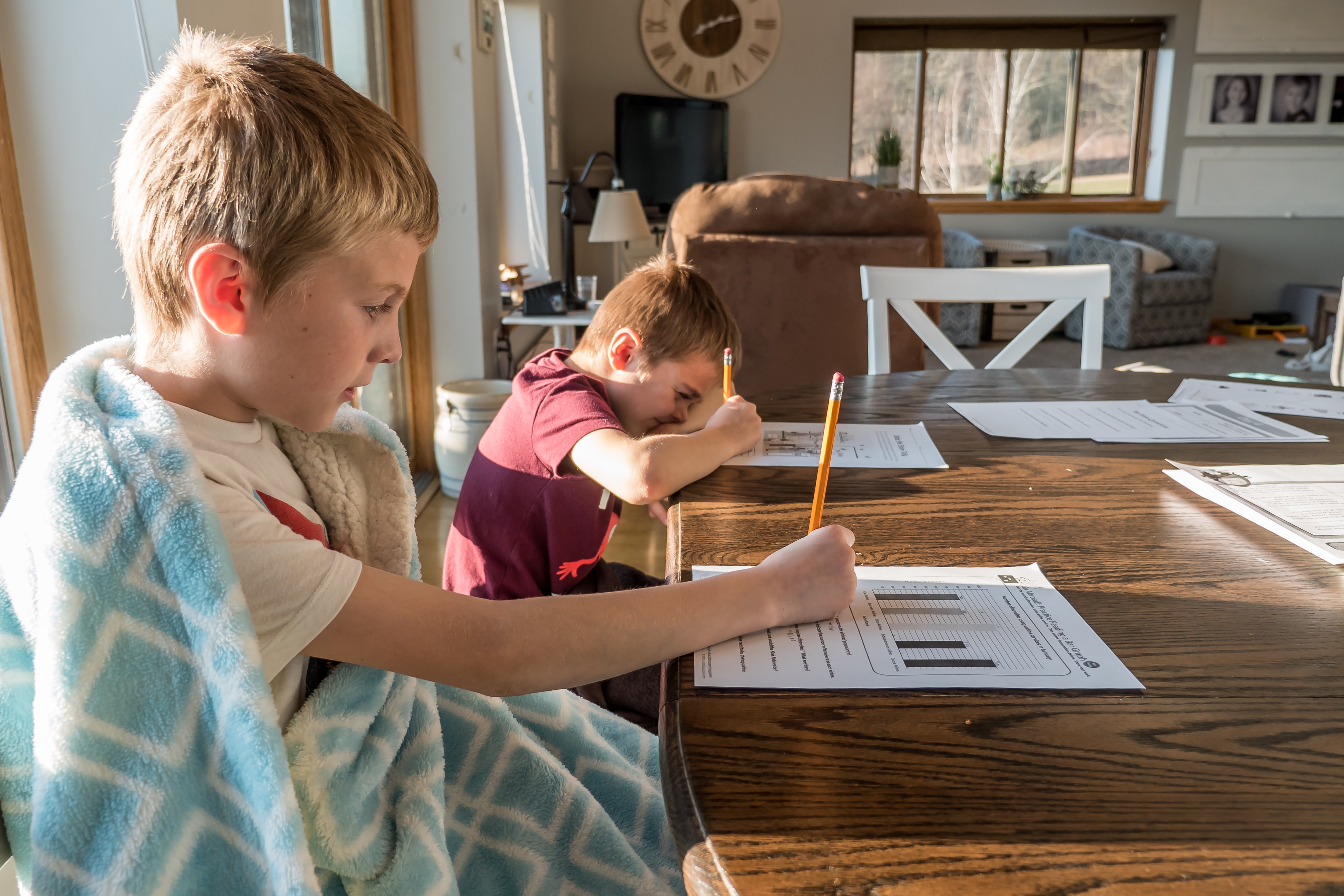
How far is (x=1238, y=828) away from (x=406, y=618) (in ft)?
1.58

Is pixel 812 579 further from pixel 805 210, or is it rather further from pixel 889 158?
pixel 889 158

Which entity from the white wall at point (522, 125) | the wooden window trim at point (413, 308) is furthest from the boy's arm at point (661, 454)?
the white wall at point (522, 125)

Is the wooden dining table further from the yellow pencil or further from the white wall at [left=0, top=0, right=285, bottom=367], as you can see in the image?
the white wall at [left=0, top=0, right=285, bottom=367]

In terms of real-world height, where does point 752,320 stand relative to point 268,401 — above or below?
below

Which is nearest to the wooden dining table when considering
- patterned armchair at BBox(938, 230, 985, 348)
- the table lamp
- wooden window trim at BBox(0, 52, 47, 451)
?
wooden window trim at BBox(0, 52, 47, 451)

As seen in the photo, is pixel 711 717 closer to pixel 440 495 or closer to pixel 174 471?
pixel 174 471

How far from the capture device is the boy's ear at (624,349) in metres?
1.24

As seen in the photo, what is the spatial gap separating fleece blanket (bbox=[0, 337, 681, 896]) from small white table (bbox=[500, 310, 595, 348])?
8.78 feet

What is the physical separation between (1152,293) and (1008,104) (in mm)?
1920

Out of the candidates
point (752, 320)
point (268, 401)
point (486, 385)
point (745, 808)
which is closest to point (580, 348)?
point (268, 401)

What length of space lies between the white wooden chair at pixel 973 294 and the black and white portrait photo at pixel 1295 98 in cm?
622

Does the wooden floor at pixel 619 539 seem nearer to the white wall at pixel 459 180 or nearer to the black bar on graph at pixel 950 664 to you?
the white wall at pixel 459 180

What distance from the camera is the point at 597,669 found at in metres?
0.67

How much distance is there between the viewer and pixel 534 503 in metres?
1.19
